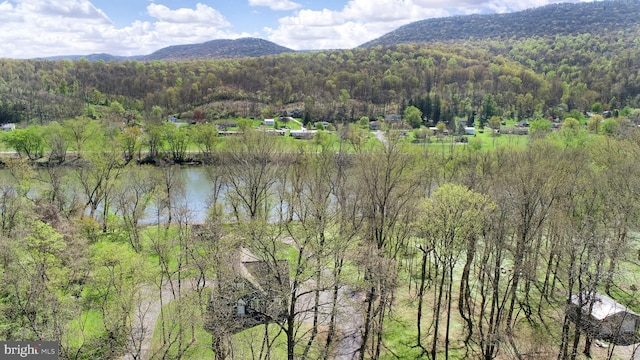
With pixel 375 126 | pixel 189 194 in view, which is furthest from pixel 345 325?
pixel 375 126

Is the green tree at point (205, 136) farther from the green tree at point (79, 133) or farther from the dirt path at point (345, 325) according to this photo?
the dirt path at point (345, 325)

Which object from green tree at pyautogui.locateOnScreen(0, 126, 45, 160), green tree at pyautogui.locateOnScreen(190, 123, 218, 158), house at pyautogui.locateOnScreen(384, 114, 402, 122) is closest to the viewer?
green tree at pyautogui.locateOnScreen(0, 126, 45, 160)

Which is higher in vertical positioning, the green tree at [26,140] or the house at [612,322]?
the green tree at [26,140]

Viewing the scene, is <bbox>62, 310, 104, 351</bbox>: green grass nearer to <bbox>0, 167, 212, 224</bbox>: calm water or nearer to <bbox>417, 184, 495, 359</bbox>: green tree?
<bbox>0, 167, 212, 224</bbox>: calm water

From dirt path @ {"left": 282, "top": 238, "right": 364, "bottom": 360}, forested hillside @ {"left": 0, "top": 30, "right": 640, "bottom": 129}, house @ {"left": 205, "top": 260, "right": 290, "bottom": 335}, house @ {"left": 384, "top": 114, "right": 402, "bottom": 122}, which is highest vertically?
forested hillside @ {"left": 0, "top": 30, "right": 640, "bottom": 129}

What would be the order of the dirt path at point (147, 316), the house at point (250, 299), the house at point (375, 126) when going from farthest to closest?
the house at point (375, 126) → the dirt path at point (147, 316) → the house at point (250, 299)

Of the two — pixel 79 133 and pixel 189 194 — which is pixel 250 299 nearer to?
pixel 189 194

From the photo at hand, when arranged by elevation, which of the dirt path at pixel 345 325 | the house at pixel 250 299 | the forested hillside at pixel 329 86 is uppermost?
the forested hillside at pixel 329 86

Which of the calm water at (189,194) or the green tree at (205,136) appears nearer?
the calm water at (189,194)

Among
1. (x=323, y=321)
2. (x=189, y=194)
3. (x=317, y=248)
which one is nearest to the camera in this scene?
(x=317, y=248)

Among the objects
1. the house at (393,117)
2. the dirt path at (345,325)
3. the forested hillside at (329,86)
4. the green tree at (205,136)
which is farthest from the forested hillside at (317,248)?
the forested hillside at (329,86)

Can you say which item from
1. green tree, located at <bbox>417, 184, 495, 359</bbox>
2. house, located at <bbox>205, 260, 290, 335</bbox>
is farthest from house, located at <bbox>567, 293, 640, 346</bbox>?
house, located at <bbox>205, 260, 290, 335</bbox>
